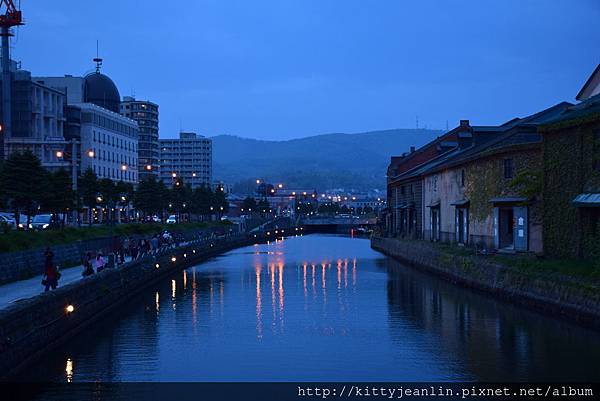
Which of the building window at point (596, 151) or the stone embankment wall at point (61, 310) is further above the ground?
the building window at point (596, 151)

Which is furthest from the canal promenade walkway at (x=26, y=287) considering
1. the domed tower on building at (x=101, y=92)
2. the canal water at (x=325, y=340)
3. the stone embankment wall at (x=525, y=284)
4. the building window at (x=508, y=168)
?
the domed tower on building at (x=101, y=92)

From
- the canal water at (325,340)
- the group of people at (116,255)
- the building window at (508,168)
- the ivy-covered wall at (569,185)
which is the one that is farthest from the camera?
the building window at (508,168)

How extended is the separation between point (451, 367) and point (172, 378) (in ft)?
33.1

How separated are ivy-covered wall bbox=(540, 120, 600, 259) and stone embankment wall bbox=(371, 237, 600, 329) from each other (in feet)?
9.46

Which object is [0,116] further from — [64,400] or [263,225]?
[64,400]

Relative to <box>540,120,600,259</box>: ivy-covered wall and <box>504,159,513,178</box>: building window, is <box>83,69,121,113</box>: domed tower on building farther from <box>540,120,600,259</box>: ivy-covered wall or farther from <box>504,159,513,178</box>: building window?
<box>540,120,600,259</box>: ivy-covered wall

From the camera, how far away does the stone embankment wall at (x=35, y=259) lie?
37.2 meters

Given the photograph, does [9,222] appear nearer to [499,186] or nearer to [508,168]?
[499,186]

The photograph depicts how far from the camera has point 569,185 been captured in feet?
125

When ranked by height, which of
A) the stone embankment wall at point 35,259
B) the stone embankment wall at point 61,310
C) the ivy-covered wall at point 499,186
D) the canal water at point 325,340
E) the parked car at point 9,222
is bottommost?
the canal water at point 325,340

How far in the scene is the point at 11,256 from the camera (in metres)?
38.0

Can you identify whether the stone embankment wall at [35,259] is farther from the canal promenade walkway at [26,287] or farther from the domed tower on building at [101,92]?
the domed tower on building at [101,92]

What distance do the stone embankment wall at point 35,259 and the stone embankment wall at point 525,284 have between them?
26.1 meters

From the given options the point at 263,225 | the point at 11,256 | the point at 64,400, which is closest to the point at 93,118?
the point at 263,225
